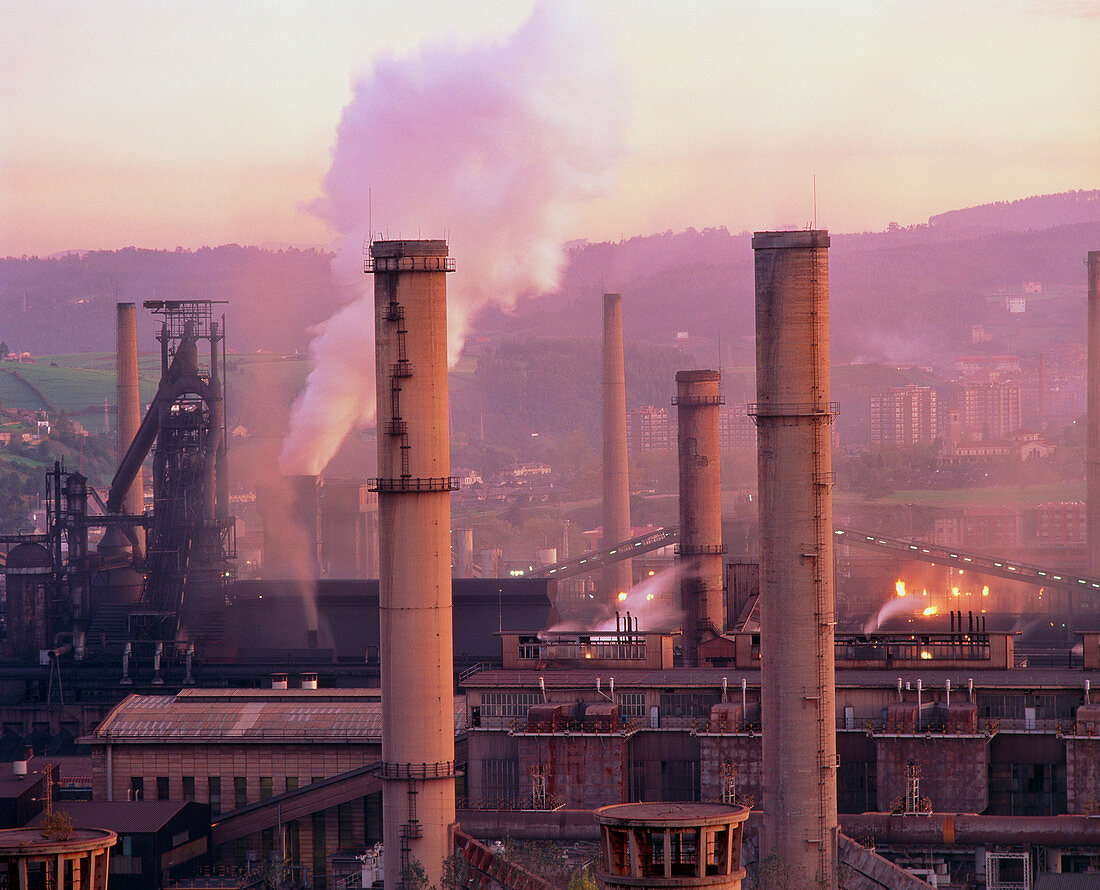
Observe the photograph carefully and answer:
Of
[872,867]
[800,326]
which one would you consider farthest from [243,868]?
[800,326]

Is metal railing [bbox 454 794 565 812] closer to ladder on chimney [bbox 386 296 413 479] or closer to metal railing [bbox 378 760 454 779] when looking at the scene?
metal railing [bbox 378 760 454 779]

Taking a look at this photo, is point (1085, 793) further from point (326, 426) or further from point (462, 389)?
point (462, 389)

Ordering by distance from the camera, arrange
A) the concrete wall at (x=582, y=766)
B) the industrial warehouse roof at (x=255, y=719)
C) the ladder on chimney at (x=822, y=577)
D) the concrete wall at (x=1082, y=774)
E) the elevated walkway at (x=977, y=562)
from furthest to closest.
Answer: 1. the elevated walkway at (x=977, y=562)
2. the industrial warehouse roof at (x=255, y=719)
3. the concrete wall at (x=582, y=766)
4. the concrete wall at (x=1082, y=774)
5. the ladder on chimney at (x=822, y=577)

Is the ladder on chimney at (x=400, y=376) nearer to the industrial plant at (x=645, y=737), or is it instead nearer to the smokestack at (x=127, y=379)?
the industrial plant at (x=645, y=737)

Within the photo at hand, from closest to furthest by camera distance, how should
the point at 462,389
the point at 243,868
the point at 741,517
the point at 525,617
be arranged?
1. the point at 243,868
2. the point at 525,617
3. the point at 741,517
4. the point at 462,389

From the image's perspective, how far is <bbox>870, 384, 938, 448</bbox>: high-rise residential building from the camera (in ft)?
536

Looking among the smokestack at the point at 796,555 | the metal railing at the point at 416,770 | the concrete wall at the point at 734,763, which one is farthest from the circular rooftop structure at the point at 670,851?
the concrete wall at the point at 734,763

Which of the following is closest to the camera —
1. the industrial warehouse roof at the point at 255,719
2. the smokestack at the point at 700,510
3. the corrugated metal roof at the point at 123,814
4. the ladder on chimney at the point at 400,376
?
the ladder on chimney at the point at 400,376

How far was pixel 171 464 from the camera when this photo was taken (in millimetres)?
68625

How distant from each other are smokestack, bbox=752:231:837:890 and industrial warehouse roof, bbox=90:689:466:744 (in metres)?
12.2

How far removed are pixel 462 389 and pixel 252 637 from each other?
110943 mm

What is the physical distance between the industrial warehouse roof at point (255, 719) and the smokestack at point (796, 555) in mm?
12192

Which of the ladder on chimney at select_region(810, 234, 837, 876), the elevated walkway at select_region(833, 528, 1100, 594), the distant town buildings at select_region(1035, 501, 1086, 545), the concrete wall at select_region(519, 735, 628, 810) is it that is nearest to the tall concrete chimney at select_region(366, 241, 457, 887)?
the concrete wall at select_region(519, 735, 628, 810)

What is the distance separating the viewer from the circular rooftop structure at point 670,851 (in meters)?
24.0
